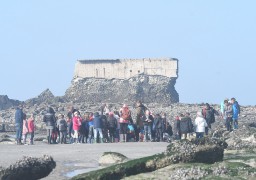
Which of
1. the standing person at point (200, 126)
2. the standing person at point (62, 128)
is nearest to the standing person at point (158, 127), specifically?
the standing person at point (200, 126)

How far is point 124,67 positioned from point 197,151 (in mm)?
65388

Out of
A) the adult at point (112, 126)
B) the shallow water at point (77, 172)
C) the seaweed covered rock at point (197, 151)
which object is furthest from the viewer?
the adult at point (112, 126)

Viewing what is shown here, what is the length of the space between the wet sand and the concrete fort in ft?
169

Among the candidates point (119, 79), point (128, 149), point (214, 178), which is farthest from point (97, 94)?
point (214, 178)

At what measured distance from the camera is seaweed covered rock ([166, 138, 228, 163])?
1635cm

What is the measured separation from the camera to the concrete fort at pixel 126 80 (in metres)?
81.3

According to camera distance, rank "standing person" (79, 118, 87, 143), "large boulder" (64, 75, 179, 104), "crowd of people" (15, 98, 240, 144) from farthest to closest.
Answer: "large boulder" (64, 75, 179, 104), "standing person" (79, 118, 87, 143), "crowd of people" (15, 98, 240, 144)

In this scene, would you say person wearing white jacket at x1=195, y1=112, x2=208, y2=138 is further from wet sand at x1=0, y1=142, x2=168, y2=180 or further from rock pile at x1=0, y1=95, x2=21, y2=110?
rock pile at x1=0, y1=95, x2=21, y2=110

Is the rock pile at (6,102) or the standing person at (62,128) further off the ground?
the rock pile at (6,102)

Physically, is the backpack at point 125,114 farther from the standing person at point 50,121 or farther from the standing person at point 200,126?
the standing person at point 200,126

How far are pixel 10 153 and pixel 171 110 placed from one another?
140 ft

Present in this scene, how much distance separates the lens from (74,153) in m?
25.7

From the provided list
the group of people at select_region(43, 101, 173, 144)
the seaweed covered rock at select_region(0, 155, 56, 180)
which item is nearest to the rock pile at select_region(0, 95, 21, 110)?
the group of people at select_region(43, 101, 173, 144)

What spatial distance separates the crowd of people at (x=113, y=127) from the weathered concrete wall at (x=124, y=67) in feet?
156
